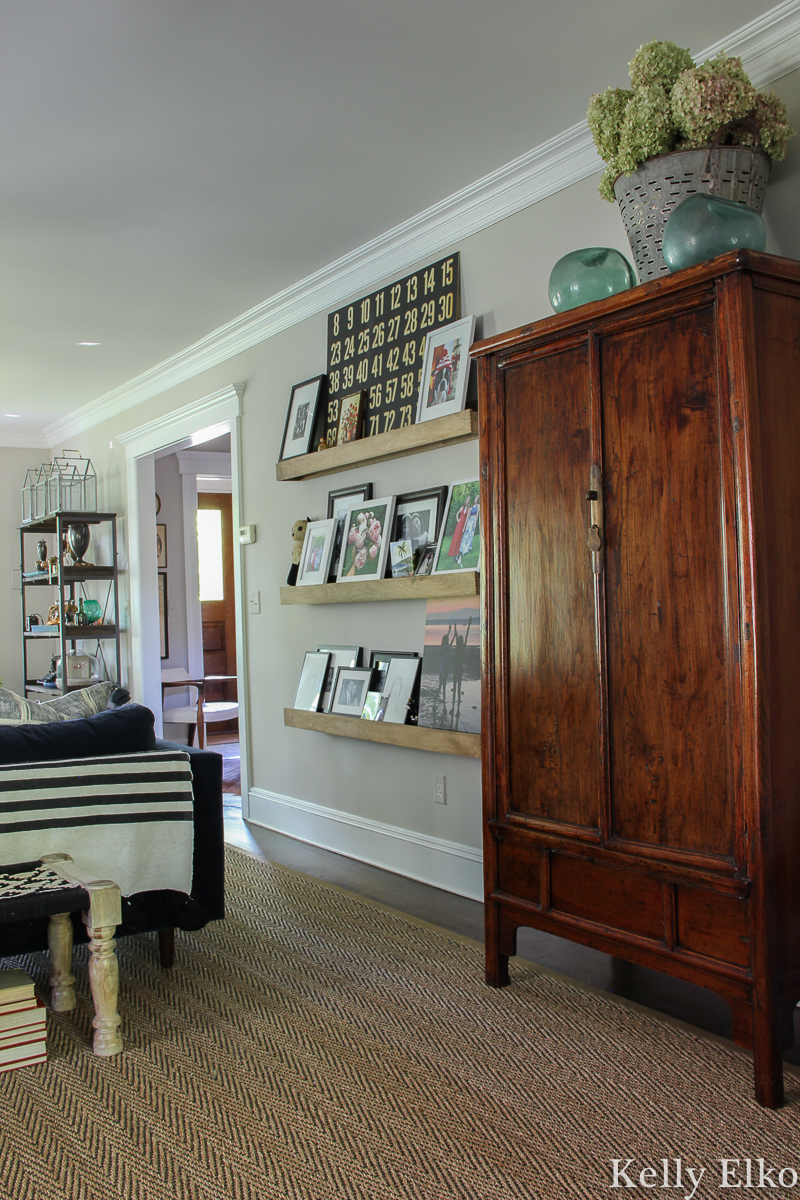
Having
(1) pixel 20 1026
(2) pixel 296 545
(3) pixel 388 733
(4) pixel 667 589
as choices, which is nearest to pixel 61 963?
(1) pixel 20 1026

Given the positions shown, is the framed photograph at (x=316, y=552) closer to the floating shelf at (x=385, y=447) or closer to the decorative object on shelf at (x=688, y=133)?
the floating shelf at (x=385, y=447)

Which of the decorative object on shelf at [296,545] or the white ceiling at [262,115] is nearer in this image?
the white ceiling at [262,115]

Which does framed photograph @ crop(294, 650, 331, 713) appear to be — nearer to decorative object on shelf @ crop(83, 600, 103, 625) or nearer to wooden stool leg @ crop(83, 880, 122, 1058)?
wooden stool leg @ crop(83, 880, 122, 1058)

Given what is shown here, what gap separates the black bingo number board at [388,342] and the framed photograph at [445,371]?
0.08 metres

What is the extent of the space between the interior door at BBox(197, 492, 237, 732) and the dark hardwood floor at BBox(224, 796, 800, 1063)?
3.87 metres

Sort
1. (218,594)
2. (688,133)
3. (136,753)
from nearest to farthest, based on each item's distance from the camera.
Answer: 1. (688,133)
2. (136,753)
3. (218,594)

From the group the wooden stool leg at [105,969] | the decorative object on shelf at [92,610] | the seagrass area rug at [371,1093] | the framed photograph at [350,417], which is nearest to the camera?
the seagrass area rug at [371,1093]

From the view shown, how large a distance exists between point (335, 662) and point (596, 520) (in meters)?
2.07

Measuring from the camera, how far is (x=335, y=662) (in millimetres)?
4105

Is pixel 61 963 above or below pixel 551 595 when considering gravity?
below

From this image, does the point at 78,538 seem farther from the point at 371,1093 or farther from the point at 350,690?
the point at 371,1093

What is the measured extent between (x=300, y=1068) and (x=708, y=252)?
2.08m

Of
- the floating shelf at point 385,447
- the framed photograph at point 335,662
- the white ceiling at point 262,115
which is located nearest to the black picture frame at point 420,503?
the floating shelf at point 385,447

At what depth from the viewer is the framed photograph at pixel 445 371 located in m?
3.33
